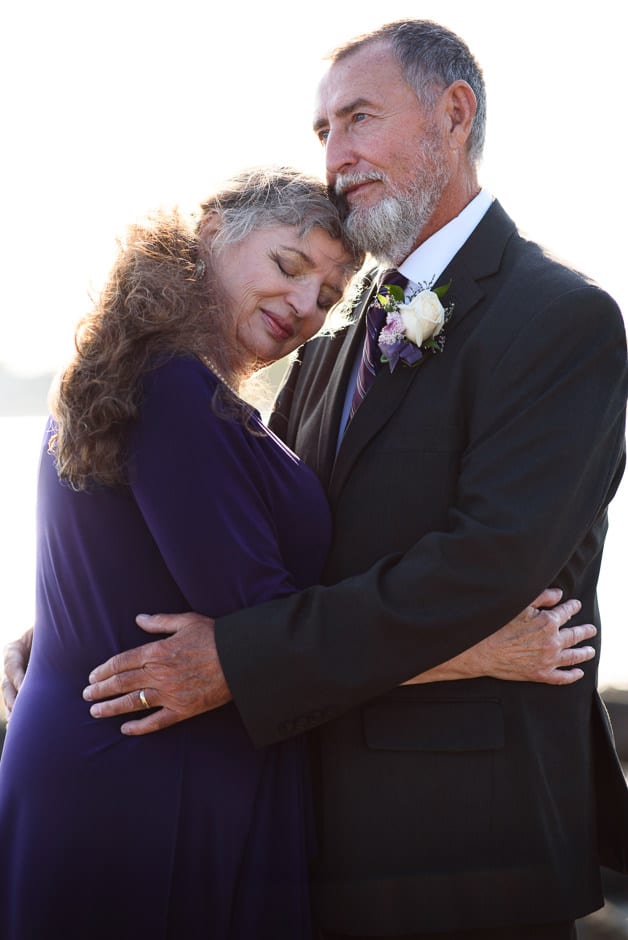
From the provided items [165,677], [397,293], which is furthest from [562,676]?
[397,293]

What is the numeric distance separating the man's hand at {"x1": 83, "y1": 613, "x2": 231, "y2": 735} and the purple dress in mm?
44

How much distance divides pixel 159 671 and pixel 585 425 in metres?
1.03

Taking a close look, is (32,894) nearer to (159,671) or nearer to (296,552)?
(159,671)

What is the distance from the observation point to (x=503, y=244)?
99.3 inches

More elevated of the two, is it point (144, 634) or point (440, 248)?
point (440, 248)

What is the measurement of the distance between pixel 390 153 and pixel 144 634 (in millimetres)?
1383

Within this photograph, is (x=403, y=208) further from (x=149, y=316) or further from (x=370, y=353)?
(x=149, y=316)

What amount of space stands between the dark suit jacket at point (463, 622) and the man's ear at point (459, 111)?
0.84 ft

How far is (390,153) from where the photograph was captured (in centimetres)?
266

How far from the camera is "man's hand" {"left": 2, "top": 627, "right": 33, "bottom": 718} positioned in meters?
2.65

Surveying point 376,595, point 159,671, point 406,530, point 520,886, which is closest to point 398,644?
point 376,595

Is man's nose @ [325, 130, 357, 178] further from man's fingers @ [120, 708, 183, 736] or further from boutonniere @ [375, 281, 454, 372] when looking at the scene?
man's fingers @ [120, 708, 183, 736]

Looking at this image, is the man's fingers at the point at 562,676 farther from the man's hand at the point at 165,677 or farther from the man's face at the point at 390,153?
the man's face at the point at 390,153

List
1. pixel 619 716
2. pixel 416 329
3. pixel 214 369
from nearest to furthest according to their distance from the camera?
pixel 214 369
pixel 416 329
pixel 619 716
